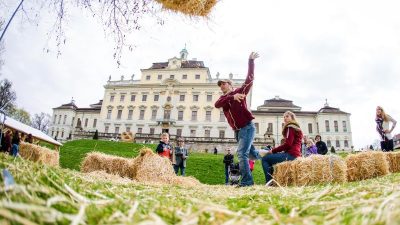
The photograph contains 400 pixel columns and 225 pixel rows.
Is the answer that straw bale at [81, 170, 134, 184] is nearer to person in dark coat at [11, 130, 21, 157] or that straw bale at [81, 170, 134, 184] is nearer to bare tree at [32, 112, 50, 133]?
person in dark coat at [11, 130, 21, 157]

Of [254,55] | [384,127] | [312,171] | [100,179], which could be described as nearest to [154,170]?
[312,171]

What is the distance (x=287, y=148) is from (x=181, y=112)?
2028 inches

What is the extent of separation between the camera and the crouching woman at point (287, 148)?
17.0 ft

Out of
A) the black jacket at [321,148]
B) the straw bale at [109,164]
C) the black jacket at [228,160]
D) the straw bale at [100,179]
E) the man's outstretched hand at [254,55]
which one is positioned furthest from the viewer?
the black jacket at [228,160]

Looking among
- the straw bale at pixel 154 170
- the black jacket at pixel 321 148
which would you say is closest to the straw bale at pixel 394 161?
the black jacket at pixel 321 148

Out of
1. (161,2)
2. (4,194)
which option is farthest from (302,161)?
(4,194)

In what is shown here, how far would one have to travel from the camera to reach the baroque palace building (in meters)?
55.3

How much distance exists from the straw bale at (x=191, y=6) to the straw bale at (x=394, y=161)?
20.7 feet

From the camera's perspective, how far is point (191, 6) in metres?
2.90

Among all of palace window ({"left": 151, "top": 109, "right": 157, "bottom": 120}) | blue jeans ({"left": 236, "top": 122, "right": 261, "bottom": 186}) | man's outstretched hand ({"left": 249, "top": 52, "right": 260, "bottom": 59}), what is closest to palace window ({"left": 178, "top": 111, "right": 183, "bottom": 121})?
palace window ({"left": 151, "top": 109, "right": 157, "bottom": 120})

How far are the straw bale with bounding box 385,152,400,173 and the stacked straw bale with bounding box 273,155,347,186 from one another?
8.58 feet

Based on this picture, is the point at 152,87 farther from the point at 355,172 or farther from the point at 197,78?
the point at 355,172

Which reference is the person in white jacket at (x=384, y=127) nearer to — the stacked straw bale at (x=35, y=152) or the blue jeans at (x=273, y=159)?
the blue jeans at (x=273, y=159)

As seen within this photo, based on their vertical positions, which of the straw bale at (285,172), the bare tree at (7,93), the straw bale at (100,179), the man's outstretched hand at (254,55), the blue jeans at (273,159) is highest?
the bare tree at (7,93)
